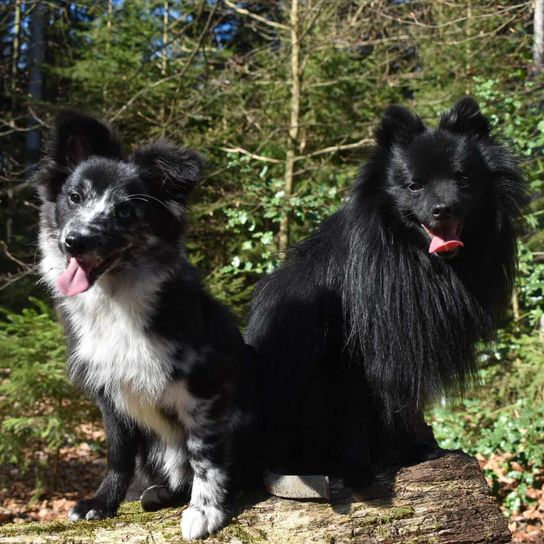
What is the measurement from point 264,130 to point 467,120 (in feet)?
18.1

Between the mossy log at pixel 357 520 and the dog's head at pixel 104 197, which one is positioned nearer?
the dog's head at pixel 104 197

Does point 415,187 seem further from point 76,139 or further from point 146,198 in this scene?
point 76,139

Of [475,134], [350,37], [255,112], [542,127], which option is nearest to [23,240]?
[255,112]

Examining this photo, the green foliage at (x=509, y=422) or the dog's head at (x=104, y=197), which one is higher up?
the dog's head at (x=104, y=197)

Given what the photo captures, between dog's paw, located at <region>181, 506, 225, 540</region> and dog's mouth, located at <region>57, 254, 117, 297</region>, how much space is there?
3.83ft

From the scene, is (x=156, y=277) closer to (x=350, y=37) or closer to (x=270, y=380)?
(x=270, y=380)

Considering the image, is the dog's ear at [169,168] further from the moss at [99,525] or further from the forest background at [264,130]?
the moss at [99,525]

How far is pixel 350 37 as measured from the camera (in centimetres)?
848

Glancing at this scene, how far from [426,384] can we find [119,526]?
5.66 feet

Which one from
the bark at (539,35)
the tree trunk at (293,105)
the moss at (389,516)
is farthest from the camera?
the tree trunk at (293,105)

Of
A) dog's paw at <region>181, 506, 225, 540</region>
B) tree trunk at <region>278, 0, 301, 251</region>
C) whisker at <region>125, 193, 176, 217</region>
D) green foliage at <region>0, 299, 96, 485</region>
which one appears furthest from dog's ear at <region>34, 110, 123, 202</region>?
tree trunk at <region>278, 0, 301, 251</region>

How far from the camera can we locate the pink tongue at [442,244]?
10.9 feet

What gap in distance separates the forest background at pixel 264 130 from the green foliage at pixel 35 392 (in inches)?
0.8

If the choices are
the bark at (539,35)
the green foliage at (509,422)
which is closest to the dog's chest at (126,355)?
the green foliage at (509,422)
